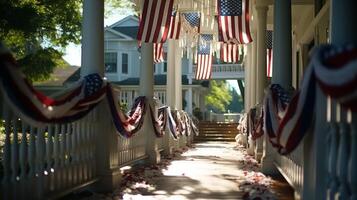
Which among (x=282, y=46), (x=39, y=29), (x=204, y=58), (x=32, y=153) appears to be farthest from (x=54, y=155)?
(x=204, y=58)

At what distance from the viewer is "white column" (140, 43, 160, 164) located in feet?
40.5

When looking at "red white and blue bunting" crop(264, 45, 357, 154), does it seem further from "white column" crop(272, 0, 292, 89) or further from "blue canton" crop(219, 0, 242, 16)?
"blue canton" crop(219, 0, 242, 16)

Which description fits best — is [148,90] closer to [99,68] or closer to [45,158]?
[99,68]

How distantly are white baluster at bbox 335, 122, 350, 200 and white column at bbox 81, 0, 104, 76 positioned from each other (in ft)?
15.5

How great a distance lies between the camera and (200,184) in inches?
360

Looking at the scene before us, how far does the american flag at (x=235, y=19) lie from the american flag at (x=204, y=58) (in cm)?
876

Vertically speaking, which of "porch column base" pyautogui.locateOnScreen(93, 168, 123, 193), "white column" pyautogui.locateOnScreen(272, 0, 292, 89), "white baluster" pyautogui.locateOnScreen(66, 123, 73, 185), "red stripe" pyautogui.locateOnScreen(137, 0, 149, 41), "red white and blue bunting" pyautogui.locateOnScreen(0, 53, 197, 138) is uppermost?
"red stripe" pyautogui.locateOnScreen(137, 0, 149, 41)

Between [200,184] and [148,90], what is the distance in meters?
3.79

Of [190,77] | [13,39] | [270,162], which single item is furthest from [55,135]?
[190,77]

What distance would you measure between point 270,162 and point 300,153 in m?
4.18

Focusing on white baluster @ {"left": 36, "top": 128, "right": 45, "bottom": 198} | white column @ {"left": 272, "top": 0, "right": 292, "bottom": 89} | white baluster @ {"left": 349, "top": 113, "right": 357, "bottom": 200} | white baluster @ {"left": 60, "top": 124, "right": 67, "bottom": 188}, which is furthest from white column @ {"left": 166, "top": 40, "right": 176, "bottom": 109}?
white baluster @ {"left": 349, "top": 113, "right": 357, "bottom": 200}

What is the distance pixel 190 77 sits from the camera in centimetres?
3731

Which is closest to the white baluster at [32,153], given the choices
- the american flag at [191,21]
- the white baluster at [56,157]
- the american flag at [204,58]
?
the white baluster at [56,157]

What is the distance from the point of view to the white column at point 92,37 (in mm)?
8185
